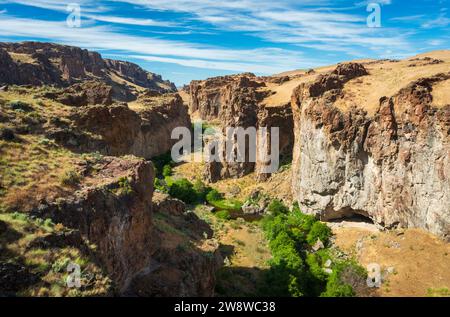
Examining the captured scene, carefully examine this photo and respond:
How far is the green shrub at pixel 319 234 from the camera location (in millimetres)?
44781

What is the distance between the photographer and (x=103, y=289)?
15375 mm

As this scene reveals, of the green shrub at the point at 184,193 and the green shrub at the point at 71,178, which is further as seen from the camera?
the green shrub at the point at 184,193

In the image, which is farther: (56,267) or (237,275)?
(237,275)

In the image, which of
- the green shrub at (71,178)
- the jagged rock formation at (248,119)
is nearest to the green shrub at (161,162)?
the jagged rock formation at (248,119)

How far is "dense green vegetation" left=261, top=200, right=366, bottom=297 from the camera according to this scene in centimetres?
3284

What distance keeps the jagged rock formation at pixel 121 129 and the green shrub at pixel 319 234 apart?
88.3 ft

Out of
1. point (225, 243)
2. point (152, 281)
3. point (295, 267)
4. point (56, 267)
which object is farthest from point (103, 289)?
point (225, 243)

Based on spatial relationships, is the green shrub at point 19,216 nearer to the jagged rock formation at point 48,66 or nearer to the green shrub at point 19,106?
the green shrub at point 19,106

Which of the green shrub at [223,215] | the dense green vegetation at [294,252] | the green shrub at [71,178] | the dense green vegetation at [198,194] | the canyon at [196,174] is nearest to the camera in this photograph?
the canyon at [196,174]

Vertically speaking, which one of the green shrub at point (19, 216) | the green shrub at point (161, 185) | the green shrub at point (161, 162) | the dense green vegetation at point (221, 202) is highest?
the green shrub at point (19, 216)

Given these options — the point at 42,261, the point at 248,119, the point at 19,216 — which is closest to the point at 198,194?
the point at 248,119

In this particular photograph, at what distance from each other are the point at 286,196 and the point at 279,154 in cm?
886

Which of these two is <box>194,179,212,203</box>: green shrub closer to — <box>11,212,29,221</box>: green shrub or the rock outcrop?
the rock outcrop
